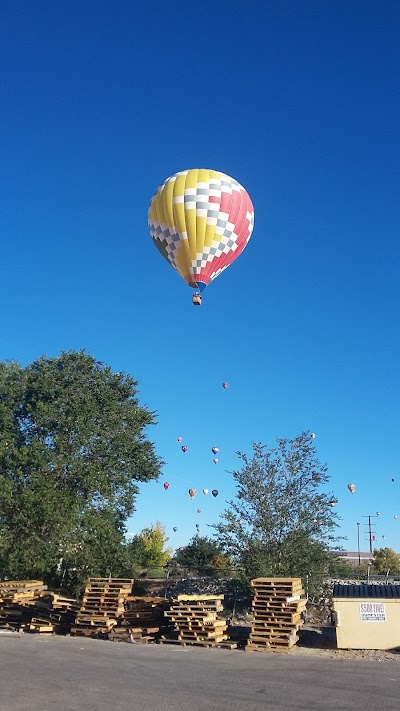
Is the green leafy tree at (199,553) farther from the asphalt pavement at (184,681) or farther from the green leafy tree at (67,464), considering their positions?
the asphalt pavement at (184,681)

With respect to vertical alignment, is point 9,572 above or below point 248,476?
below

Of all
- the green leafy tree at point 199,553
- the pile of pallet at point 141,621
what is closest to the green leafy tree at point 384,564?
the green leafy tree at point 199,553

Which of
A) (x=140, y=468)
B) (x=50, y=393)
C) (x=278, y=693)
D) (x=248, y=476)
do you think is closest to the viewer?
(x=278, y=693)

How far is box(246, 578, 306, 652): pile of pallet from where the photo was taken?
62.0 ft

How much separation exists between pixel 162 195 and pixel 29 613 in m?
17.4

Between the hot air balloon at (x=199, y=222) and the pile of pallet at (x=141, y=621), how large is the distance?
459 inches

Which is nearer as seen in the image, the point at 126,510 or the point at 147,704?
the point at 147,704

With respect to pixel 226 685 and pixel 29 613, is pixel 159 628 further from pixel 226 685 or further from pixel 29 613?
pixel 226 685

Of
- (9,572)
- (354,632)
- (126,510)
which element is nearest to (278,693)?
(354,632)

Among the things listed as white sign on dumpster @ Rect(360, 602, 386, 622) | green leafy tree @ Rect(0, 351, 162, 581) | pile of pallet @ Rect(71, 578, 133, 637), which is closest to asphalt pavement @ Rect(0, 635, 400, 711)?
white sign on dumpster @ Rect(360, 602, 386, 622)

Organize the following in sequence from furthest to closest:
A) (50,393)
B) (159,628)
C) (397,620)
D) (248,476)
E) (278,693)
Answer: (50,393) → (248,476) → (159,628) → (397,620) → (278,693)

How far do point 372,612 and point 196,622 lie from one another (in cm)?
569

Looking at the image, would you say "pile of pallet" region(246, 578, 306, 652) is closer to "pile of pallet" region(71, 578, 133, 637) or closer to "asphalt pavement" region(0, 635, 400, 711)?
"asphalt pavement" region(0, 635, 400, 711)

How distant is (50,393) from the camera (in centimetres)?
3200
